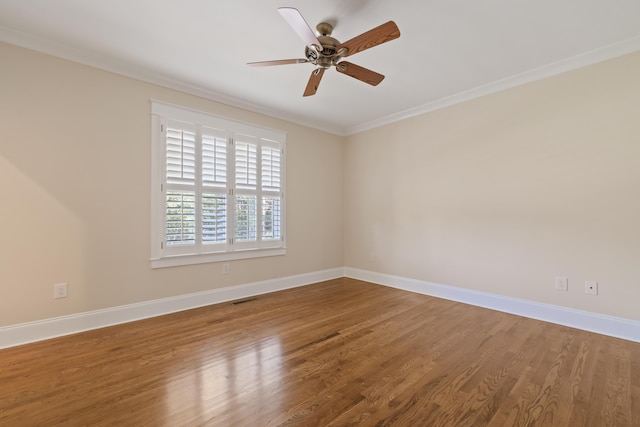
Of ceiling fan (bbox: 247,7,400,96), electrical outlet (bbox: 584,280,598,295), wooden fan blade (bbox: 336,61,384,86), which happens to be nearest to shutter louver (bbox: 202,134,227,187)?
ceiling fan (bbox: 247,7,400,96)

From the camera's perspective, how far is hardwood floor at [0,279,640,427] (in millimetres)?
Answer: 1562

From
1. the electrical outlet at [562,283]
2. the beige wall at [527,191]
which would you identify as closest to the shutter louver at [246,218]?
the beige wall at [527,191]

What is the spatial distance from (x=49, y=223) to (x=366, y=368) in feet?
10.2

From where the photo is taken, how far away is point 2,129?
2381mm

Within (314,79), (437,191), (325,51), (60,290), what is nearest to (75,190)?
(60,290)

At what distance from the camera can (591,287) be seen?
8.92ft

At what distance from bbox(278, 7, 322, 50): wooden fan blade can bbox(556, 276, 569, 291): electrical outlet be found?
3.30m

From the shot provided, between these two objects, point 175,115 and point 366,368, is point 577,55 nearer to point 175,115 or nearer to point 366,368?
point 366,368

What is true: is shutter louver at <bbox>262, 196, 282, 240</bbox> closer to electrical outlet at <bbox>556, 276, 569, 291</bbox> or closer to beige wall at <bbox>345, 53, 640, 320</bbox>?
beige wall at <bbox>345, 53, 640, 320</bbox>

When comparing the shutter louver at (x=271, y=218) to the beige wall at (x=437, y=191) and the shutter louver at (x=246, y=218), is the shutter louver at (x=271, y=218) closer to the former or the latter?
the shutter louver at (x=246, y=218)

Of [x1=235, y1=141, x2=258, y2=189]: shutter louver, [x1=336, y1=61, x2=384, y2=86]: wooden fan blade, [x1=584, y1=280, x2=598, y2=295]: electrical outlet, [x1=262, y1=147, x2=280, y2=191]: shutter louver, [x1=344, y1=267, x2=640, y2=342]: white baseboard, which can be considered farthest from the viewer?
[x1=262, y1=147, x2=280, y2=191]: shutter louver

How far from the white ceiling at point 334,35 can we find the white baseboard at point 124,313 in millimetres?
2516

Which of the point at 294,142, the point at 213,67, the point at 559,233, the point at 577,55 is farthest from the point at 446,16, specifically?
the point at 294,142

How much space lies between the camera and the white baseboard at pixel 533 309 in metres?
2.55
